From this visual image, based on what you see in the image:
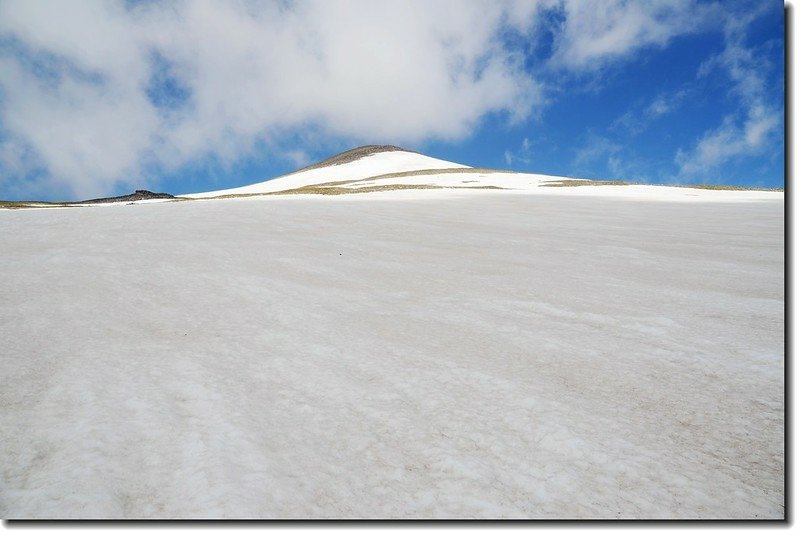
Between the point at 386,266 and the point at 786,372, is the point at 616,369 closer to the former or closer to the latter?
the point at 786,372

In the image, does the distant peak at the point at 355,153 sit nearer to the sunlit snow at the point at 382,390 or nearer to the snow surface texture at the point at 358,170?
the snow surface texture at the point at 358,170

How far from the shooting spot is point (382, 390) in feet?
6.82

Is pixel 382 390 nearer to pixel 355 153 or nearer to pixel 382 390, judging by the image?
pixel 382 390

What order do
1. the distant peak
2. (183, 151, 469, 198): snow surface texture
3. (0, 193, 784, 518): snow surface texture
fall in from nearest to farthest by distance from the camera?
(0, 193, 784, 518): snow surface texture < (183, 151, 469, 198): snow surface texture < the distant peak

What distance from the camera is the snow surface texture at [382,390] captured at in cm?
142

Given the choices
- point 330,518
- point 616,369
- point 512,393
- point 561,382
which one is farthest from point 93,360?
point 616,369

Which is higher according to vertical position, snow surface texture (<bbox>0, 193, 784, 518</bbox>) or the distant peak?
the distant peak

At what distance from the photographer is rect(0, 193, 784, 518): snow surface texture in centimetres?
142

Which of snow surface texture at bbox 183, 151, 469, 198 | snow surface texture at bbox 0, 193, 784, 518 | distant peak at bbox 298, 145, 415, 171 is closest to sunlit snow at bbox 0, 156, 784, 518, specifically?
snow surface texture at bbox 0, 193, 784, 518

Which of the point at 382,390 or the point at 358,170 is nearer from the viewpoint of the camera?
the point at 382,390

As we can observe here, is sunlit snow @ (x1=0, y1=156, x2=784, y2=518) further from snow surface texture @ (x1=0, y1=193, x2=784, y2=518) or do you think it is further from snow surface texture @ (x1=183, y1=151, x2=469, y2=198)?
snow surface texture @ (x1=183, y1=151, x2=469, y2=198)

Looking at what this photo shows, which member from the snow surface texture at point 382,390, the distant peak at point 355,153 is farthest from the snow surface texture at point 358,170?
the snow surface texture at point 382,390

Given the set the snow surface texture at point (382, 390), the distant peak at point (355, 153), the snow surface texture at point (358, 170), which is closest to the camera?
the snow surface texture at point (382, 390)

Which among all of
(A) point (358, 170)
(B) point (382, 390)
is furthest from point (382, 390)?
(A) point (358, 170)
